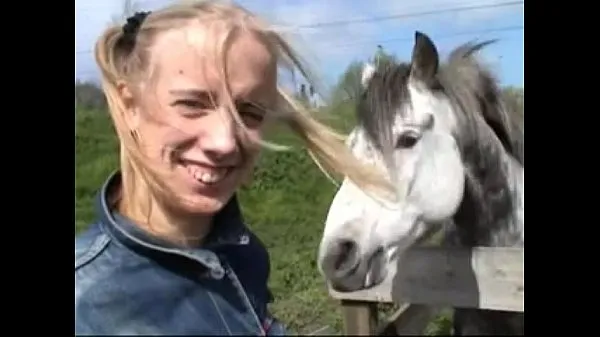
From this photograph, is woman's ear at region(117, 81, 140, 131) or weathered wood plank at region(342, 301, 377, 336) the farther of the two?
weathered wood plank at region(342, 301, 377, 336)

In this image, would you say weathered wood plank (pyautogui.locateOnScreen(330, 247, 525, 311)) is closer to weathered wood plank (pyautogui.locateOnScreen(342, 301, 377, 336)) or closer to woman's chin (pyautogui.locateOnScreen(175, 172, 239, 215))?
weathered wood plank (pyautogui.locateOnScreen(342, 301, 377, 336))

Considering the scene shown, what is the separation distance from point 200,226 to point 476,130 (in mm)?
297

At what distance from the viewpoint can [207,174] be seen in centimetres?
94

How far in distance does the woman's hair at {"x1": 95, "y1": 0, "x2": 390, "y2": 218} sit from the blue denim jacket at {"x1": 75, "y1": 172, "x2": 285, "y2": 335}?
0.04 meters

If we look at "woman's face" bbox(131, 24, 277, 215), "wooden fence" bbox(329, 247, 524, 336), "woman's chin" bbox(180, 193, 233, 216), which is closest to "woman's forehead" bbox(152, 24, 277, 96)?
"woman's face" bbox(131, 24, 277, 215)

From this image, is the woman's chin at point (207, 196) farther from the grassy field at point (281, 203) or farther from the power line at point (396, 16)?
the power line at point (396, 16)

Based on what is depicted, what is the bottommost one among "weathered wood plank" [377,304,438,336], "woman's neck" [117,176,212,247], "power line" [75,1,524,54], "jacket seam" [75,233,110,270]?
"weathered wood plank" [377,304,438,336]

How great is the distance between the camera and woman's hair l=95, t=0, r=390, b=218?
0.93 meters

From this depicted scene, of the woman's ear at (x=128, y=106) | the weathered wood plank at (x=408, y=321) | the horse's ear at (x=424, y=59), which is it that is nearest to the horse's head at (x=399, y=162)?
the horse's ear at (x=424, y=59)

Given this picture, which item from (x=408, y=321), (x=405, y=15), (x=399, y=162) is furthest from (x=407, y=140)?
(x=408, y=321)

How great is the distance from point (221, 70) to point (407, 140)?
0.66 feet

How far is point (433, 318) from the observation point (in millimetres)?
1125
